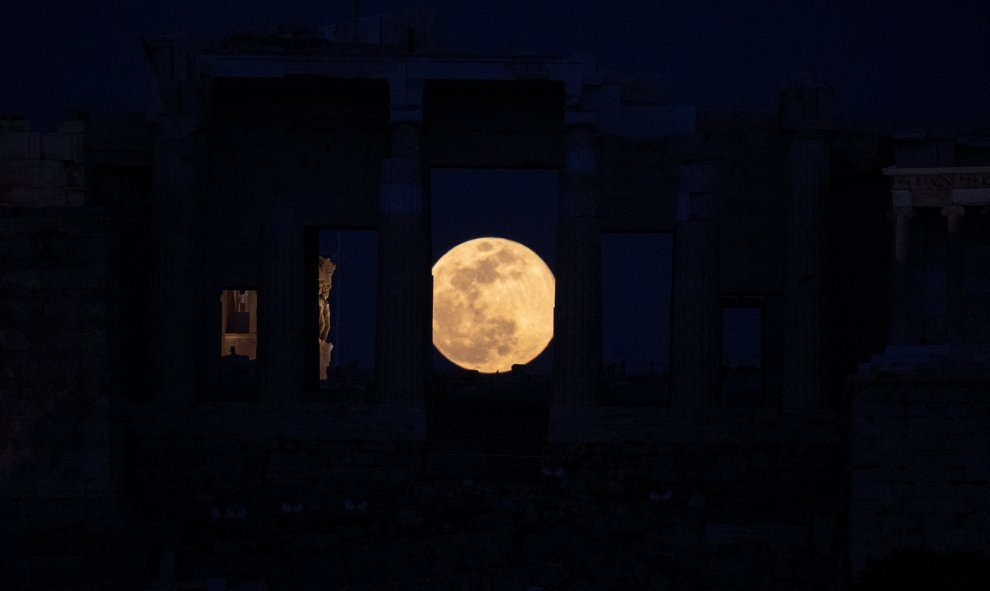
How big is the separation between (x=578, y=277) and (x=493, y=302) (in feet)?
31.2

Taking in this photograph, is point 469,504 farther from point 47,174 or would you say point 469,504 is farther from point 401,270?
point 47,174

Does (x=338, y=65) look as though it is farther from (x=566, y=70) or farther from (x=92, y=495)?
(x=92, y=495)

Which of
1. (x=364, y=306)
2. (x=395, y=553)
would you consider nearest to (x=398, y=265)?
(x=395, y=553)

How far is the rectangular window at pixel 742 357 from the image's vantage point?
43.2 meters

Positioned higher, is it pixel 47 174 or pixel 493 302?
pixel 47 174

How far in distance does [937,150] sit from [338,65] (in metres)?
10.8

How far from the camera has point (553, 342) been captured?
124 ft

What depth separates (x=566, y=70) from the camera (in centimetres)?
3762

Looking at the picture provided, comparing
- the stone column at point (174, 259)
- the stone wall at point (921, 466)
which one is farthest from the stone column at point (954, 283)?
the stone column at point (174, 259)

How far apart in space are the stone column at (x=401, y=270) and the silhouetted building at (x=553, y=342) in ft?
0.17

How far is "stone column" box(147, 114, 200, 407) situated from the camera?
37969 mm

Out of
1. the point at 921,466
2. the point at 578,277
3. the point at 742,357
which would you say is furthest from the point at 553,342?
the point at 742,357

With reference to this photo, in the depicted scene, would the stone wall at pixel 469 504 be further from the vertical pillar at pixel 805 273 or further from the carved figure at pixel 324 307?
the carved figure at pixel 324 307

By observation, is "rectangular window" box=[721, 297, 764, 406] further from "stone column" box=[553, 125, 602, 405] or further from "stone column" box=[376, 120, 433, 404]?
"stone column" box=[376, 120, 433, 404]
